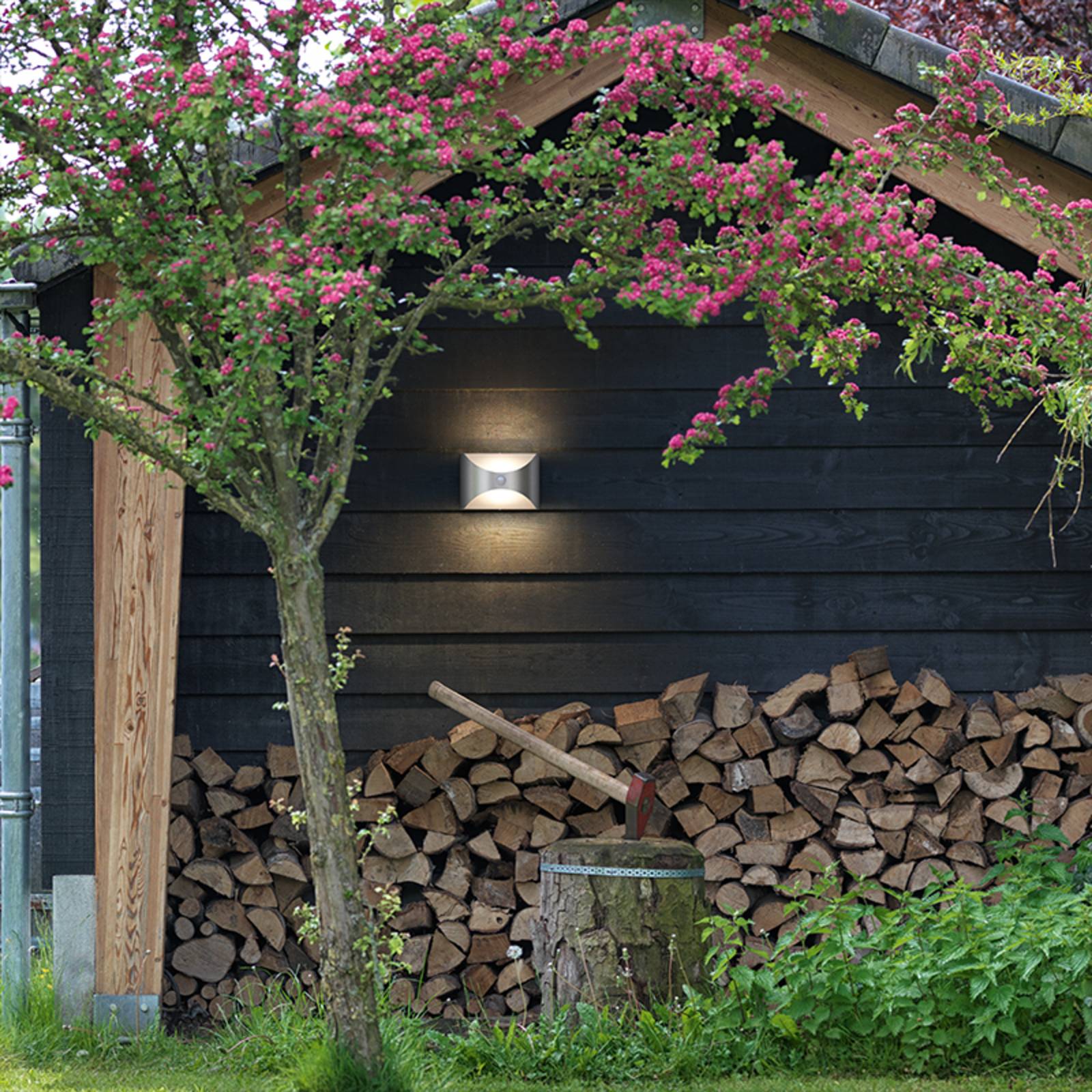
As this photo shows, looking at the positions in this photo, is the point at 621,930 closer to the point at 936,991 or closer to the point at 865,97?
the point at 936,991

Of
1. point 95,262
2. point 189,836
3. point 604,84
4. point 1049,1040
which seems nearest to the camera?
point 95,262

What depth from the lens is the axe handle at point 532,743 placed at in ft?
13.5

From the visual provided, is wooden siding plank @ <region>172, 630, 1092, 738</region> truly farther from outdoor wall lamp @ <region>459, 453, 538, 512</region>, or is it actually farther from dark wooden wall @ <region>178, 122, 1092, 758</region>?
outdoor wall lamp @ <region>459, 453, 538, 512</region>

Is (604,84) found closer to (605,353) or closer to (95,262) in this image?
(605,353)

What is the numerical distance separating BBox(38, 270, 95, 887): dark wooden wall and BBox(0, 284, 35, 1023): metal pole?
92 millimetres

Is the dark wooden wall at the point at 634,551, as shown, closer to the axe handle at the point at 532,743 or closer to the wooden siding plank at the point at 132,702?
the axe handle at the point at 532,743

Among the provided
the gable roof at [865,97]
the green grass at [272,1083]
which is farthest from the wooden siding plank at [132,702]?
the gable roof at [865,97]

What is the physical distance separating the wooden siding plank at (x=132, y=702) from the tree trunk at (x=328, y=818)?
1.02 m

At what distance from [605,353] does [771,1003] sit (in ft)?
6.80

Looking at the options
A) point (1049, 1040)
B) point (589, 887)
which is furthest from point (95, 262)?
point (1049, 1040)

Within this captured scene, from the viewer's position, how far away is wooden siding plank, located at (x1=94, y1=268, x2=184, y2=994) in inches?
152

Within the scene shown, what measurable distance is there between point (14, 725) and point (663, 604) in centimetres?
198

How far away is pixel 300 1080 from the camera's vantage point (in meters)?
2.96

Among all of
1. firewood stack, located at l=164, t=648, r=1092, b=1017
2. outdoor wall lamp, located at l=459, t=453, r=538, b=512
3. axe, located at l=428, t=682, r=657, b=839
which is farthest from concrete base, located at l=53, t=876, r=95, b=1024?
outdoor wall lamp, located at l=459, t=453, r=538, b=512
